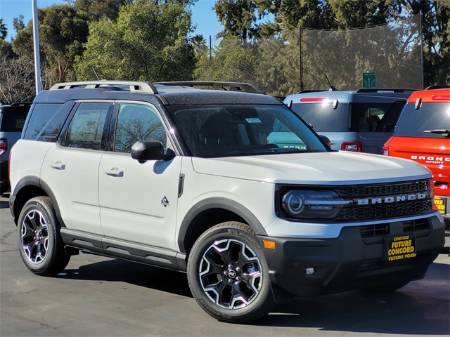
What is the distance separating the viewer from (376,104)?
11391 mm

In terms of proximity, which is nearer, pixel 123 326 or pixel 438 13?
pixel 123 326

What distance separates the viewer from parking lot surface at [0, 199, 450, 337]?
5.10 m

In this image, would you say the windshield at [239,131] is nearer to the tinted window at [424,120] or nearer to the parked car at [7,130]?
the tinted window at [424,120]

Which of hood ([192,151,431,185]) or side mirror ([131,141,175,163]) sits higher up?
side mirror ([131,141,175,163])

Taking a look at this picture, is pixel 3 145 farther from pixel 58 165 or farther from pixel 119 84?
pixel 119 84

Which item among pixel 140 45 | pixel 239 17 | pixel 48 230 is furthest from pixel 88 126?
pixel 239 17

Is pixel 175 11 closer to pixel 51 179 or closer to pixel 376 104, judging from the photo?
pixel 376 104

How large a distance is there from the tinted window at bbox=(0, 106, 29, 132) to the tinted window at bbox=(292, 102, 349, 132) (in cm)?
569

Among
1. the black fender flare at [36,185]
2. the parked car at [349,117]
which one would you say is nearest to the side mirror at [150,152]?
the black fender flare at [36,185]

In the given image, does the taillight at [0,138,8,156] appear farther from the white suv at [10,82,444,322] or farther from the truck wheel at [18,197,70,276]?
the truck wheel at [18,197,70,276]

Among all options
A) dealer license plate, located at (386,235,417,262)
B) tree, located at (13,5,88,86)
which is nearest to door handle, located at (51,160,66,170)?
dealer license plate, located at (386,235,417,262)

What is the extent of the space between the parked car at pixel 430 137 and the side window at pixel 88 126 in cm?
379

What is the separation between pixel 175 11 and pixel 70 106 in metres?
26.7

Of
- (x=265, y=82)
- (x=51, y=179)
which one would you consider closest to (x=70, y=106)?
(x=51, y=179)
